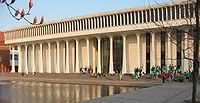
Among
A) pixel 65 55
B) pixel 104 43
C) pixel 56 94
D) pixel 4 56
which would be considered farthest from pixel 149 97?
pixel 4 56

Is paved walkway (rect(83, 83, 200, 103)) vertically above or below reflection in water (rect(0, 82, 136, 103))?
above

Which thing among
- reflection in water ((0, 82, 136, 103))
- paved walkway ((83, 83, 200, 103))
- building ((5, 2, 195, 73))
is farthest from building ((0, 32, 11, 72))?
paved walkway ((83, 83, 200, 103))

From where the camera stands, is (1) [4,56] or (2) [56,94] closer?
(2) [56,94]

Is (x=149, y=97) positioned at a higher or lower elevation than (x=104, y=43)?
lower

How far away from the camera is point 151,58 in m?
81.6

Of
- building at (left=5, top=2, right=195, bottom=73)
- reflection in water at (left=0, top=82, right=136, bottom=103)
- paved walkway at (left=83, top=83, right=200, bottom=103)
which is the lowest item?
reflection in water at (left=0, top=82, right=136, bottom=103)

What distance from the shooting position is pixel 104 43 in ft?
306

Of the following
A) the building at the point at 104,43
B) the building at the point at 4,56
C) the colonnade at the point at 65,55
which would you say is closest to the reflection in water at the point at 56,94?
the building at the point at 104,43

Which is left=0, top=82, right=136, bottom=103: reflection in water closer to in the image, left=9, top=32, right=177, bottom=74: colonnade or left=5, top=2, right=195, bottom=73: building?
left=5, top=2, right=195, bottom=73: building

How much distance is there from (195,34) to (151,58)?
65.5 m

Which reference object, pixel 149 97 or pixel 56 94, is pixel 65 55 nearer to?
pixel 56 94

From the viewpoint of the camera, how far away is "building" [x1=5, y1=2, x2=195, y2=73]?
259 ft

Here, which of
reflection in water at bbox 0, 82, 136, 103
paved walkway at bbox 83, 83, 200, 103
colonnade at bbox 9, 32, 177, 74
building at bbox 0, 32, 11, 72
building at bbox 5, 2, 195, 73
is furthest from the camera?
building at bbox 0, 32, 11, 72

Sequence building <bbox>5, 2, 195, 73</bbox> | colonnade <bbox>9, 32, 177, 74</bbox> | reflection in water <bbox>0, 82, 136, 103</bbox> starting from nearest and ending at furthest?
1. reflection in water <bbox>0, 82, 136, 103</bbox>
2. building <bbox>5, 2, 195, 73</bbox>
3. colonnade <bbox>9, 32, 177, 74</bbox>
